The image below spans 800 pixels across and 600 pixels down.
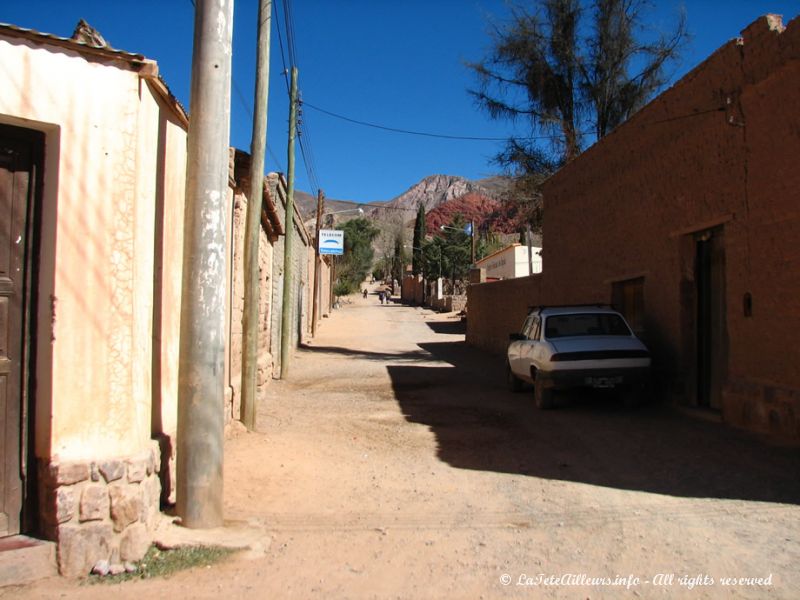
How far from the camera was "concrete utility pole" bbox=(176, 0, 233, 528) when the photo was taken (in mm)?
4648

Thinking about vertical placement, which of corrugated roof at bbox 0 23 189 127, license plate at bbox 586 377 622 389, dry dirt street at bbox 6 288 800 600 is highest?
corrugated roof at bbox 0 23 189 127

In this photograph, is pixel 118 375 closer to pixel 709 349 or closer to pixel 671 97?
pixel 709 349

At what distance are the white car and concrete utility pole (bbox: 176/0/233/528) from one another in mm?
6058

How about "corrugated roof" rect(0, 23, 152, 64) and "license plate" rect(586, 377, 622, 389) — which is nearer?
"corrugated roof" rect(0, 23, 152, 64)

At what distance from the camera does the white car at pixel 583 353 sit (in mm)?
9484

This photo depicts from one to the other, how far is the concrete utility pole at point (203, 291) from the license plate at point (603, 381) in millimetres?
6205

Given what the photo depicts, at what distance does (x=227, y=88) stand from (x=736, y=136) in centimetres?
670

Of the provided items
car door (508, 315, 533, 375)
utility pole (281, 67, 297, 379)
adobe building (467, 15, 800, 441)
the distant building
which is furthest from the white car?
the distant building

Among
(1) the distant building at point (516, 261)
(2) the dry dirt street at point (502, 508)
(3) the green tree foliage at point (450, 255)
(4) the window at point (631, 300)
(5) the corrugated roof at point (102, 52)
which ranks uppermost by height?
(3) the green tree foliage at point (450, 255)

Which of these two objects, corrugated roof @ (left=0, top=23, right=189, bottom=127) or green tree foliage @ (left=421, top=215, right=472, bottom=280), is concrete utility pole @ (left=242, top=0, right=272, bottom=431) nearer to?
corrugated roof @ (left=0, top=23, right=189, bottom=127)

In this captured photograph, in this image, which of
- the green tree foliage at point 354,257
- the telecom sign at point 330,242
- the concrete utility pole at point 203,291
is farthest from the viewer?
the green tree foliage at point 354,257

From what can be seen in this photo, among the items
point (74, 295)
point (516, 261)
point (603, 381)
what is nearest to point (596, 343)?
point (603, 381)

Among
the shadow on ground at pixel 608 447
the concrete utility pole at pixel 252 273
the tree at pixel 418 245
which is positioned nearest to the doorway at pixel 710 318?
the shadow on ground at pixel 608 447

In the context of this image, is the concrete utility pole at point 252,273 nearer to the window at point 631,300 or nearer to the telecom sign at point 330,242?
the window at point 631,300
